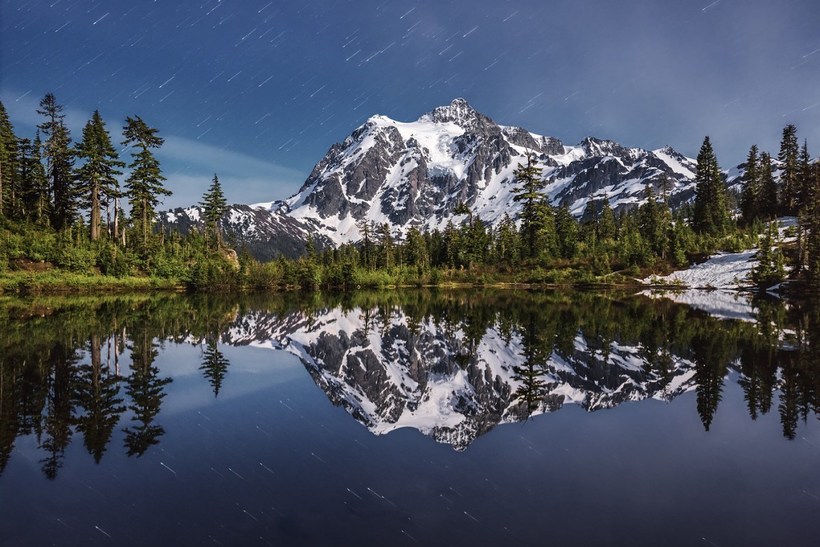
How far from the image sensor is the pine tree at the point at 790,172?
80062 millimetres

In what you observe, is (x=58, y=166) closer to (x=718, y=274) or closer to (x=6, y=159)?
(x=6, y=159)

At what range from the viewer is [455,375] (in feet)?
44.9

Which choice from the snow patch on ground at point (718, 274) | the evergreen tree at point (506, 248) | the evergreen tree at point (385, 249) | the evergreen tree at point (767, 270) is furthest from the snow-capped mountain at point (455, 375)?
the evergreen tree at point (385, 249)

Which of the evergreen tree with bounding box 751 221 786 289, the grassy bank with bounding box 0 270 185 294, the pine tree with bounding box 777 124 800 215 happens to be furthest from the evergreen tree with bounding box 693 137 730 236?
the grassy bank with bounding box 0 270 185 294

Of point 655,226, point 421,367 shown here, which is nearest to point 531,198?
point 655,226

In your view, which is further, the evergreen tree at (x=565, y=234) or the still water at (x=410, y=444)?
the evergreen tree at (x=565, y=234)

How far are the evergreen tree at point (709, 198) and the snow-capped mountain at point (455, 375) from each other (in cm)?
7474

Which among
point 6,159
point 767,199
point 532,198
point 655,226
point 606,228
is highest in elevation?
point 6,159

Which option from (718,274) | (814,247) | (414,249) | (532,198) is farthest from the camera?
(414,249)

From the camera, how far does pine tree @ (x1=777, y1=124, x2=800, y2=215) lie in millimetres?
80062

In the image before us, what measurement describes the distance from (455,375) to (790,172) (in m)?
94.8

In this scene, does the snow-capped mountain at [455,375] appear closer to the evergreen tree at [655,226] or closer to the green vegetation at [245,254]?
the green vegetation at [245,254]

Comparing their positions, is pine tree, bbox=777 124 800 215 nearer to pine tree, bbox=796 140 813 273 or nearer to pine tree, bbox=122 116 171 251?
pine tree, bbox=796 140 813 273

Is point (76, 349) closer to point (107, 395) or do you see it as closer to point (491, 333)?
point (107, 395)
